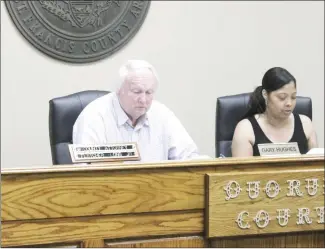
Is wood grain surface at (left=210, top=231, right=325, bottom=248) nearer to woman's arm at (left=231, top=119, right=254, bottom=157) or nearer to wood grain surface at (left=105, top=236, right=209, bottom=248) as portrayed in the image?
wood grain surface at (left=105, top=236, right=209, bottom=248)

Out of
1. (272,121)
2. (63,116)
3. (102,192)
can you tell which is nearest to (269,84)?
(272,121)

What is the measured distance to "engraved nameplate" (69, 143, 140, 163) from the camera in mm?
1755

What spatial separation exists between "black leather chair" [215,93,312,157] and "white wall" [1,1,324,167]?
771 millimetres

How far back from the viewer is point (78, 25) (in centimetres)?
338

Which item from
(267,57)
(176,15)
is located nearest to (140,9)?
(176,15)

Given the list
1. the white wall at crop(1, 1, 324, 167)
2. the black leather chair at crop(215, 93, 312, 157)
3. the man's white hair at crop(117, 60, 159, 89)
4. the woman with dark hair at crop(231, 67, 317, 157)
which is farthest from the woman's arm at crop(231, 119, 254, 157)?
the white wall at crop(1, 1, 324, 167)

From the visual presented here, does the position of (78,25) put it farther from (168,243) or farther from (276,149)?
(168,243)

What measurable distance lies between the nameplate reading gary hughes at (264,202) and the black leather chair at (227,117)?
1010 mm

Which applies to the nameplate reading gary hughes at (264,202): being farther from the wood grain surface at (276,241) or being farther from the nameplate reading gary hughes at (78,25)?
the nameplate reading gary hughes at (78,25)

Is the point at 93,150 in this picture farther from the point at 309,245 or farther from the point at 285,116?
the point at 285,116

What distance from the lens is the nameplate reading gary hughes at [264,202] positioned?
178 cm

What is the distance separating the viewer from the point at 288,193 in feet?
6.05

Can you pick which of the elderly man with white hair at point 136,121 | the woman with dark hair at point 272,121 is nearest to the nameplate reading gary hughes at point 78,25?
the elderly man with white hair at point 136,121

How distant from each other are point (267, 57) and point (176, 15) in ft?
2.22
